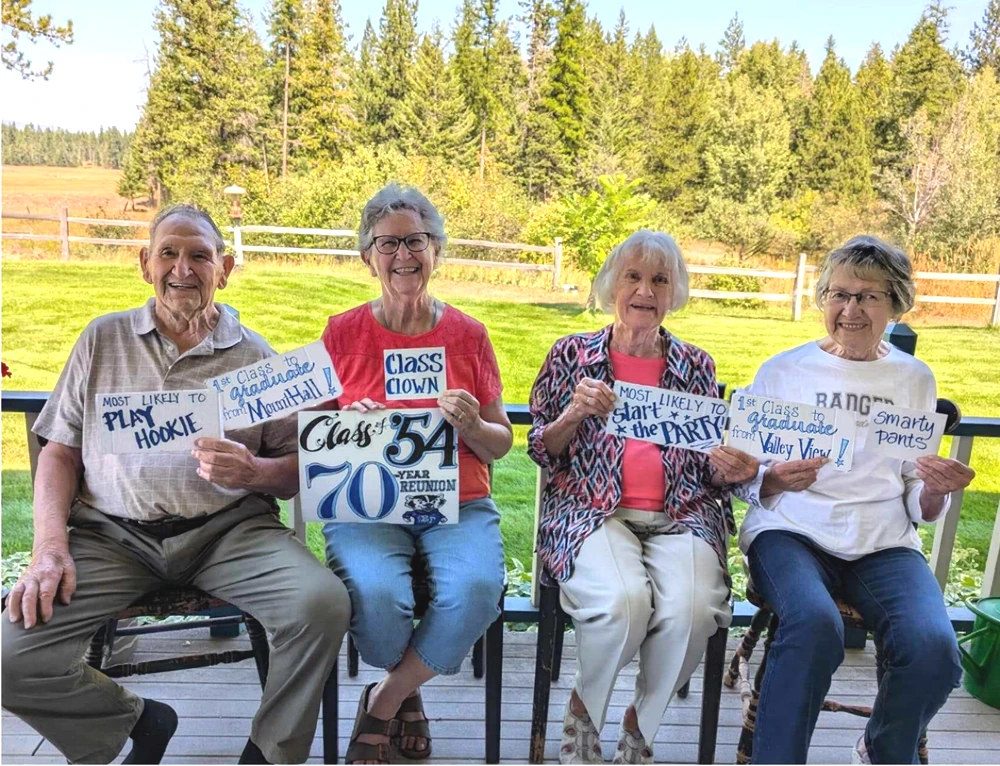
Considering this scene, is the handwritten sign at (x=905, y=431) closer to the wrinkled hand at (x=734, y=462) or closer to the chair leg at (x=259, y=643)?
the wrinkled hand at (x=734, y=462)

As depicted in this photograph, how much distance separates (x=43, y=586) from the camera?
5.24 feet

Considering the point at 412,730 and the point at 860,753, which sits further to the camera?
the point at 412,730

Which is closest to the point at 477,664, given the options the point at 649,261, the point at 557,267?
the point at 649,261

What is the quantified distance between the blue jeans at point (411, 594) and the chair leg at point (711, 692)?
51cm

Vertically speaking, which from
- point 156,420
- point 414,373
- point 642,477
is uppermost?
point 414,373

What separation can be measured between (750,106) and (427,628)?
34.8 feet

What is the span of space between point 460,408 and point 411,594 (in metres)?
0.45

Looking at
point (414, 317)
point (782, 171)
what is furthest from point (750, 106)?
point (414, 317)

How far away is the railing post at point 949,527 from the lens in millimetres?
2290

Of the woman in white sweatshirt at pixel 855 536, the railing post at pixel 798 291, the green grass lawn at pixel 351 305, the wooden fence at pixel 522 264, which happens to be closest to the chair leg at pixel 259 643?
the woman in white sweatshirt at pixel 855 536

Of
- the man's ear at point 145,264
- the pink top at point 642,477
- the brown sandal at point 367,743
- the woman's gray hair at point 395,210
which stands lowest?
the brown sandal at point 367,743

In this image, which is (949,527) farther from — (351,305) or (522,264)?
(351,305)

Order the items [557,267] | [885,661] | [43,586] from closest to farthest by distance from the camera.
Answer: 1. [43,586]
2. [885,661]
3. [557,267]

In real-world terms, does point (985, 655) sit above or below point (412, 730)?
above
